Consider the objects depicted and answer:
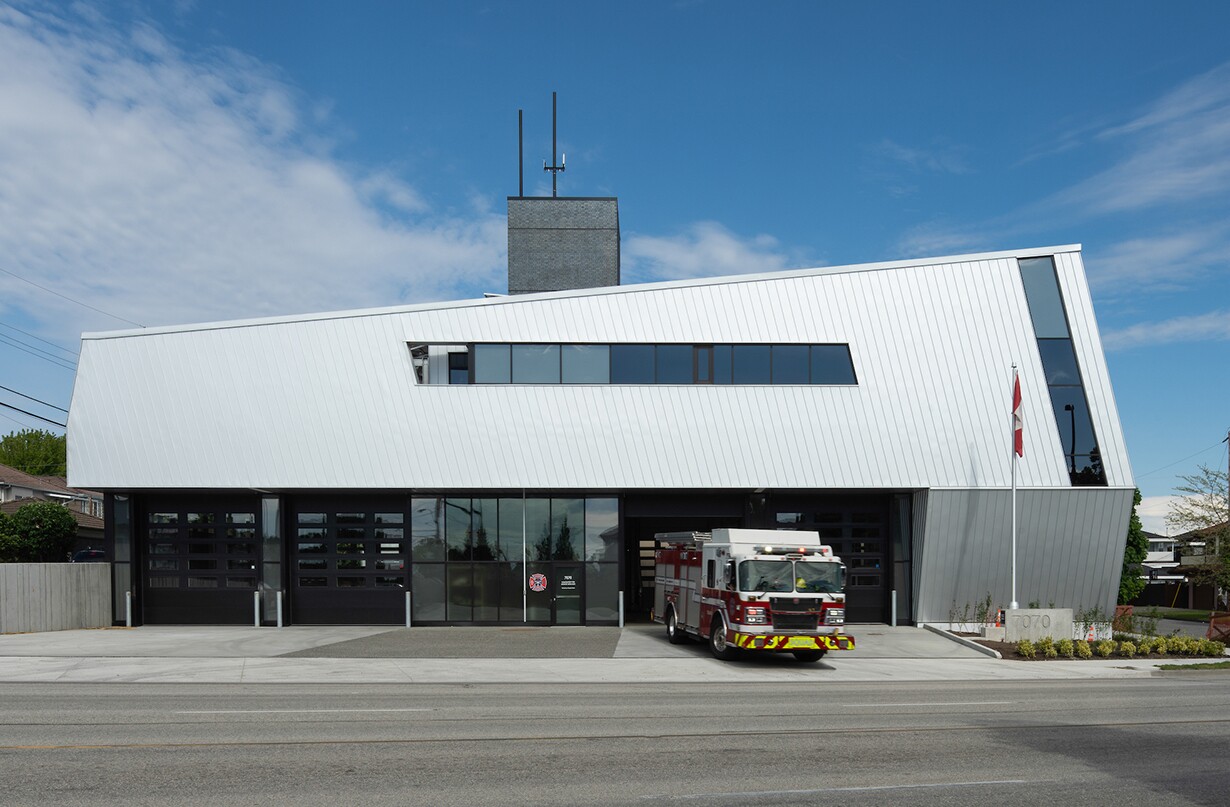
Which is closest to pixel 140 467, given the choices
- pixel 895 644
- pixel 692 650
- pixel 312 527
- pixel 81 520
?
pixel 312 527

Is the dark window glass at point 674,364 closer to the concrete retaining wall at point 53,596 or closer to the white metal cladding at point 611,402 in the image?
the white metal cladding at point 611,402

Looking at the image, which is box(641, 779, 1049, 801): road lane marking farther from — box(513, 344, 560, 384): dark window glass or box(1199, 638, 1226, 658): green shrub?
box(513, 344, 560, 384): dark window glass

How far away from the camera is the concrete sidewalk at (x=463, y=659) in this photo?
20.3 m

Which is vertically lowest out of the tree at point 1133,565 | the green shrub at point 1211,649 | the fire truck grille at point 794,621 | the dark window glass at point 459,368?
the tree at point 1133,565

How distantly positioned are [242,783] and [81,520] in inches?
2057

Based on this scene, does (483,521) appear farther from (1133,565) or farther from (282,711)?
(1133,565)

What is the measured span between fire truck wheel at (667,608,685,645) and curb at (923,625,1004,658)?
7594mm

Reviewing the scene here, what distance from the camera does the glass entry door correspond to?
3100 centimetres

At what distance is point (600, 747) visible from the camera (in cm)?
1178

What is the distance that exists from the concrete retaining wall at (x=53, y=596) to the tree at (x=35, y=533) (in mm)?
15752

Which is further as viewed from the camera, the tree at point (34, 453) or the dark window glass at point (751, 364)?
the tree at point (34, 453)

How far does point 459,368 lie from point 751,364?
861cm

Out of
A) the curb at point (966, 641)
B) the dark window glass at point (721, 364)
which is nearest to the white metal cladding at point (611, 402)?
the dark window glass at point (721, 364)

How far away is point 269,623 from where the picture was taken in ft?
102
